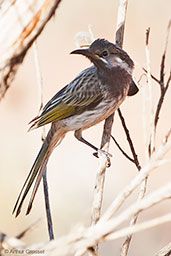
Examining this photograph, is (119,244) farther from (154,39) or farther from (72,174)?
(154,39)

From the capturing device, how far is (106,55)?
15.9 feet

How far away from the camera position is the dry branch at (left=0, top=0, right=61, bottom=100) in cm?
251

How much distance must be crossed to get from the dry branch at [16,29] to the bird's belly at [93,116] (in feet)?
7.77

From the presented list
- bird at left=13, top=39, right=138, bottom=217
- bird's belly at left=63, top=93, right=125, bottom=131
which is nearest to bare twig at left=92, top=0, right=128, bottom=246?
bird's belly at left=63, top=93, right=125, bottom=131

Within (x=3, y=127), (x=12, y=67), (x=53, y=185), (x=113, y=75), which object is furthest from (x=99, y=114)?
(x=3, y=127)

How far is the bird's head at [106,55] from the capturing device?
15.5ft

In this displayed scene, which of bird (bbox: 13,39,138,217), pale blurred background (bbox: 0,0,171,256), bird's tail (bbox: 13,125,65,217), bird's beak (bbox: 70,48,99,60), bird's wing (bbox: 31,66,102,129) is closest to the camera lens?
bird's tail (bbox: 13,125,65,217)

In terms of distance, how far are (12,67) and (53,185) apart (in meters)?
5.24

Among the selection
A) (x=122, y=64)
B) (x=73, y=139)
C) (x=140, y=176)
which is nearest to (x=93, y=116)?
(x=122, y=64)

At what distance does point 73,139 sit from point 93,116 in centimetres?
358

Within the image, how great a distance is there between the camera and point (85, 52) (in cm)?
477

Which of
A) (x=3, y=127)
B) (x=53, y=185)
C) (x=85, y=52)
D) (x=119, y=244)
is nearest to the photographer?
(x=85, y=52)

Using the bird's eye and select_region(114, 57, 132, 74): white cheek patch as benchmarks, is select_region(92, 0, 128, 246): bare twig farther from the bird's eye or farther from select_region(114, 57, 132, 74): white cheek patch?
select_region(114, 57, 132, 74): white cheek patch

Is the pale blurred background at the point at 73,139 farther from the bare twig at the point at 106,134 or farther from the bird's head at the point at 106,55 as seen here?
the bird's head at the point at 106,55
